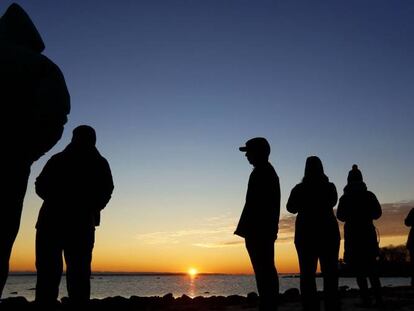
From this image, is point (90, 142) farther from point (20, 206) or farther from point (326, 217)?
point (326, 217)

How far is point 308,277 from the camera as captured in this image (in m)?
5.88

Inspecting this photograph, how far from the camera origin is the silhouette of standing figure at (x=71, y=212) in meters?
4.56

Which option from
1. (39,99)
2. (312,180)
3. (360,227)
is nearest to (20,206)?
(39,99)

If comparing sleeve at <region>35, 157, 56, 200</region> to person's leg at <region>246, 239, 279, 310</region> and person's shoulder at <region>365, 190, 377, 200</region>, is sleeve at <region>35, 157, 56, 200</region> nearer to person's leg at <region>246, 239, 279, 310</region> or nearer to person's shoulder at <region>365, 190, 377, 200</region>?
person's leg at <region>246, 239, 279, 310</region>

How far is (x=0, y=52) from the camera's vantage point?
6.86 feet

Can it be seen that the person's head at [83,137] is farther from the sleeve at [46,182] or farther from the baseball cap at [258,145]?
the baseball cap at [258,145]

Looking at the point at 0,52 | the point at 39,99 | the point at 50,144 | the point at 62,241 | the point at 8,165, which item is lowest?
the point at 62,241

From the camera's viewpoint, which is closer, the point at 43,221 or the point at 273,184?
the point at 43,221

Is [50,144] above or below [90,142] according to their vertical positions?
below

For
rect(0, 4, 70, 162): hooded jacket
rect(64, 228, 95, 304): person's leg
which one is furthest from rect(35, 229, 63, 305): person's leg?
rect(0, 4, 70, 162): hooded jacket

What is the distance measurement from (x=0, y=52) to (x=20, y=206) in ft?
2.41

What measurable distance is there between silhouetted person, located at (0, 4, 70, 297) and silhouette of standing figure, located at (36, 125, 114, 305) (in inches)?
96.1

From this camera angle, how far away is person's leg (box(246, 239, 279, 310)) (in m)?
5.26

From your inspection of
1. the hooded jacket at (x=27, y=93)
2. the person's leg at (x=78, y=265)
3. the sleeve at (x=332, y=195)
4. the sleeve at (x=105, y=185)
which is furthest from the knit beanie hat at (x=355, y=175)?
the hooded jacket at (x=27, y=93)
